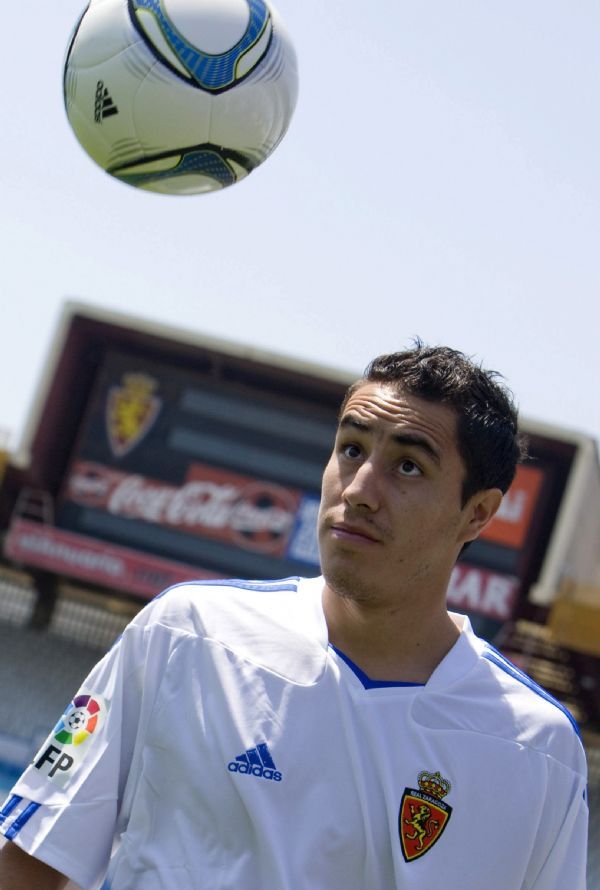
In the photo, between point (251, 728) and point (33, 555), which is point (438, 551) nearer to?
point (251, 728)

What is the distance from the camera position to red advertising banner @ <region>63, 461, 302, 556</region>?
75.6ft

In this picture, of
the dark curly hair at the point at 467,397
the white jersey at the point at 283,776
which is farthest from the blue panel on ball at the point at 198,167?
the white jersey at the point at 283,776

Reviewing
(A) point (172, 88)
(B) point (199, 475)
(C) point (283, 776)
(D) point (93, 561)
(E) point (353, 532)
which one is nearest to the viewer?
(C) point (283, 776)

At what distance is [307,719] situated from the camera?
2811mm

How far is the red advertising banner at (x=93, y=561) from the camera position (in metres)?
22.4

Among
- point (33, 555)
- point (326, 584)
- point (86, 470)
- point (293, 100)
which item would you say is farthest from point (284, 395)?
point (326, 584)

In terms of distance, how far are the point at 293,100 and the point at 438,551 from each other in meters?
2.10

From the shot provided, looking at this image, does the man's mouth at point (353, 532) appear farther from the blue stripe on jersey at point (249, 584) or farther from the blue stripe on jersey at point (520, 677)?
the blue stripe on jersey at point (520, 677)

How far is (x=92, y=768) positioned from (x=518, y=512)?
20.6 m

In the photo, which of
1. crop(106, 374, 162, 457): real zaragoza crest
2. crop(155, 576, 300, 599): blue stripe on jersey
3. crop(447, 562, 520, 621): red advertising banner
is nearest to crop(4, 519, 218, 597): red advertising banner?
crop(106, 374, 162, 457): real zaragoza crest

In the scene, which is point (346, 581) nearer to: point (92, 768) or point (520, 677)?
point (520, 677)

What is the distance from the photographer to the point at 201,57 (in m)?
4.31

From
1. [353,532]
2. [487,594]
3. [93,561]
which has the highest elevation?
[353,532]

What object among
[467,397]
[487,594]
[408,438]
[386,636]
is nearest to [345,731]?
[386,636]
